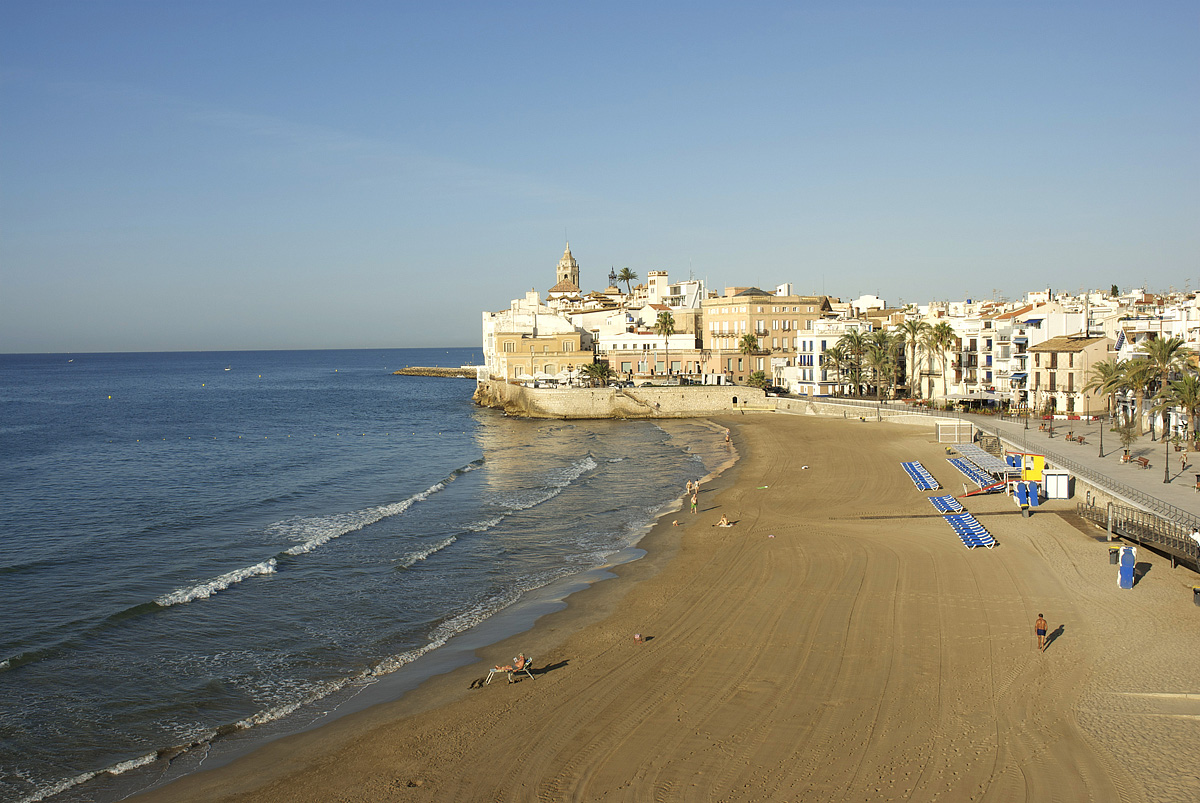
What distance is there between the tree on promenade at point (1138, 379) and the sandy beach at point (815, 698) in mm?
21931

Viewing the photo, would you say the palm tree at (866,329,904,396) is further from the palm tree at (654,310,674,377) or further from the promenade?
the palm tree at (654,310,674,377)

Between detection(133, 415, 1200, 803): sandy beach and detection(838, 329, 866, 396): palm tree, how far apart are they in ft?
170

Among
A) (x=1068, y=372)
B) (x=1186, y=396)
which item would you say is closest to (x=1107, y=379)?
(x=1068, y=372)

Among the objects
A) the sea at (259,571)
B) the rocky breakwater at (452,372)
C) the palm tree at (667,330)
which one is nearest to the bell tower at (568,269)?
the rocky breakwater at (452,372)

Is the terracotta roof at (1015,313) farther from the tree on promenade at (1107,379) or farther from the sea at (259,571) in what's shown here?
the sea at (259,571)

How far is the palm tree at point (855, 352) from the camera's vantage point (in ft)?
261

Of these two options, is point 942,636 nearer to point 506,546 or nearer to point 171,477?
point 506,546

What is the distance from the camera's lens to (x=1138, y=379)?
4619cm

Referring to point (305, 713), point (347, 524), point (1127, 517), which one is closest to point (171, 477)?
point (347, 524)

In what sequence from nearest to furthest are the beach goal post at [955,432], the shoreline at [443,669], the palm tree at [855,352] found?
the shoreline at [443,669] → the beach goal post at [955,432] → the palm tree at [855,352]

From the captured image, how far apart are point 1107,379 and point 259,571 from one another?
4970 cm

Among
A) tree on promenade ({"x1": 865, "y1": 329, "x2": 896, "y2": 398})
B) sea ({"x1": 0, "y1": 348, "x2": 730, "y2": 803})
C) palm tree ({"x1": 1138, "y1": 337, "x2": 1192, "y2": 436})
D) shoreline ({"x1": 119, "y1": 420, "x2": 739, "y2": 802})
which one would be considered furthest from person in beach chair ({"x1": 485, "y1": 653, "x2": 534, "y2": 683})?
tree on promenade ({"x1": 865, "y1": 329, "x2": 896, "y2": 398})

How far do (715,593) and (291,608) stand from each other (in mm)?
13638

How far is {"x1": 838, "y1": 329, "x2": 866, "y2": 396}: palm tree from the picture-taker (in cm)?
7969
